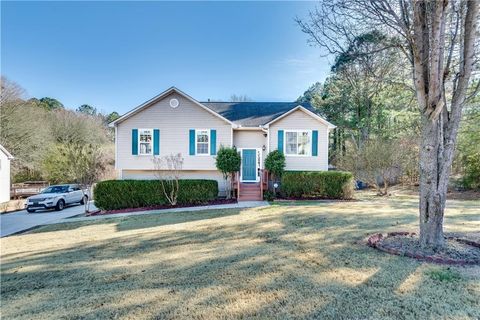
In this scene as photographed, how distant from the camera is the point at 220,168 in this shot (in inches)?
622

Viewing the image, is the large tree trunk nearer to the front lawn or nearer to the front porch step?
the front lawn

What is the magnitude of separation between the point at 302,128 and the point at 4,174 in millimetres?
26507

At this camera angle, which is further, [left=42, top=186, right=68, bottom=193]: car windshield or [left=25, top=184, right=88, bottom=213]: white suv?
[left=42, top=186, right=68, bottom=193]: car windshield

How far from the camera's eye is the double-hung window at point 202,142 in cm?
1675

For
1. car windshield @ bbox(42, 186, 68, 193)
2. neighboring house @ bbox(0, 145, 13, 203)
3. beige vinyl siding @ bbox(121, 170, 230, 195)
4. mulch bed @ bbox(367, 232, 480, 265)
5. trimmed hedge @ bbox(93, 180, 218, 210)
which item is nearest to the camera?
mulch bed @ bbox(367, 232, 480, 265)

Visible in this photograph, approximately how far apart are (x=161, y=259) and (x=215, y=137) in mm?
11488

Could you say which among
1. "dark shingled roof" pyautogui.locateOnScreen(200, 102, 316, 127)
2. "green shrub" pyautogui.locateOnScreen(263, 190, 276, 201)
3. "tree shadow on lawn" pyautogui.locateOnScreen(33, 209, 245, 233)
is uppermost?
"dark shingled roof" pyautogui.locateOnScreen(200, 102, 316, 127)

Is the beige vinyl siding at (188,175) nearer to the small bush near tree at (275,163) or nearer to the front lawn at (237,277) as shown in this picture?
the small bush near tree at (275,163)

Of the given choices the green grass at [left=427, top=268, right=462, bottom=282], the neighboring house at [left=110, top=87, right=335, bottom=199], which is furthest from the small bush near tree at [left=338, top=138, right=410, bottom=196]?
the green grass at [left=427, top=268, right=462, bottom=282]

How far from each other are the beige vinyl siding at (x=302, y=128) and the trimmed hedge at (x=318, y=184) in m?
1.41

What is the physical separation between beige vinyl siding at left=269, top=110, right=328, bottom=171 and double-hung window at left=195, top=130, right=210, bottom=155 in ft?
12.9

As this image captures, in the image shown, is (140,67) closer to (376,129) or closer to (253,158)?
(253,158)

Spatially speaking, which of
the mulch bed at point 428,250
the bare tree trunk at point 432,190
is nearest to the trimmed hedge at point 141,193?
the mulch bed at point 428,250

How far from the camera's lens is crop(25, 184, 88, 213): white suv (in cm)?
1706
